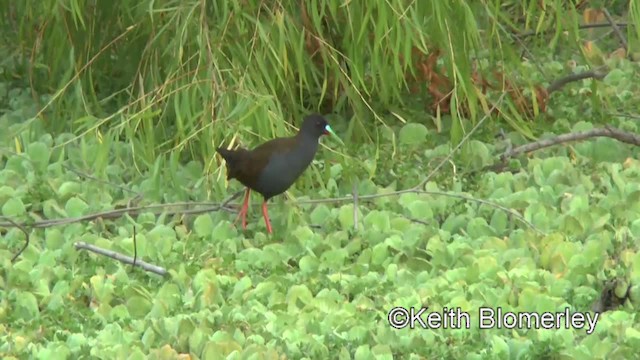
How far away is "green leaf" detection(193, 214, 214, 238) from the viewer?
4.97 meters

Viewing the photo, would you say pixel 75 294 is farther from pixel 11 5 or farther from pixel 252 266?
pixel 11 5

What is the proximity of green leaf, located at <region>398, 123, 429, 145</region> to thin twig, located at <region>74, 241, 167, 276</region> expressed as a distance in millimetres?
1735

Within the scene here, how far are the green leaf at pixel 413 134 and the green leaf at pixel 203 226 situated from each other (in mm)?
1282

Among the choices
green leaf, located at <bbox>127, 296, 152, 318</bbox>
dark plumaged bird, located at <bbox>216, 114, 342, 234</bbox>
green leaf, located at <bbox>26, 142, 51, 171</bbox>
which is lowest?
green leaf, located at <bbox>26, 142, 51, 171</bbox>

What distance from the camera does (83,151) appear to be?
17.6 feet

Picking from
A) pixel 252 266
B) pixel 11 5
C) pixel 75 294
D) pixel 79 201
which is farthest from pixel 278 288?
pixel 11 5

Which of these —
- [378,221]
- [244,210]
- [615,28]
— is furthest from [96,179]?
[615,28]

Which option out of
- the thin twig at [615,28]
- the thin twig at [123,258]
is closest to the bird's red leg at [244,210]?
the thin twig at [123,258]

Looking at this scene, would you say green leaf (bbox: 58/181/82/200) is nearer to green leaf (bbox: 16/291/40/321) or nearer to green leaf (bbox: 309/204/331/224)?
green leaf (bbox: 309/204/331/224)

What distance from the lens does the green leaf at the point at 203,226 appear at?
497cm

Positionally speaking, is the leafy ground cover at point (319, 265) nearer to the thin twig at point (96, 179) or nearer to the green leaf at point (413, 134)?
the thin twig at point (96, 179)

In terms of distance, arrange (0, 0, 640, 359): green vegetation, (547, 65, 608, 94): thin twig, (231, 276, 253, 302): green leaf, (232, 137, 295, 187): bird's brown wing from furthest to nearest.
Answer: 1. (547, 65, 608, 94): thin twig
2. (232, 137, 295, 187): bird's brown wing
3. (231, 276, 253, 302): green leaf
4. (0, 0, 640, 359): green vegetation

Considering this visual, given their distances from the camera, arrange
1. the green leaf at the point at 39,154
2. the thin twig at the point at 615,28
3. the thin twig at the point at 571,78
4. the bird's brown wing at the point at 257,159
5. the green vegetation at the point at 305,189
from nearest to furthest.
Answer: the green vegetation at the point at 305,189, the bird's brown wing at the point at 257,159, the green leaf at the point at 39,154, the thin twig at the point at 571,78, the thin twig at the point at 615,28

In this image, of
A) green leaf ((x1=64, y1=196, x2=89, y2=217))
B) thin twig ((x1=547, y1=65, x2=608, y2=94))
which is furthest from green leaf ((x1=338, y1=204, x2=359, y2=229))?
thin twig ((x1=547, y1=65, x2=608, y2=94))
